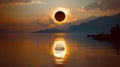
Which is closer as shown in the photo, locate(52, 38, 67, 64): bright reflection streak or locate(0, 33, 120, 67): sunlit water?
locate(0, 33, 120, 67): sunlit water

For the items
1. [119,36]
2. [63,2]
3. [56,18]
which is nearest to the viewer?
[63,2]

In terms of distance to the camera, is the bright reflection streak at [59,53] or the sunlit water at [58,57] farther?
the bright reflection streak at [59,53]

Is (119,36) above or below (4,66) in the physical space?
above

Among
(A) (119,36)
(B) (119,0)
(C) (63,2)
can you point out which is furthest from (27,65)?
(A) (119,36)

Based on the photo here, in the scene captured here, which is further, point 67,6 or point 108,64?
point 67,6

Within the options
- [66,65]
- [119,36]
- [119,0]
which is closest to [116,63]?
[66,65]

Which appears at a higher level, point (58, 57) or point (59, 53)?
point (59, 53)

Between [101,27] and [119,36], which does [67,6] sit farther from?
[119,36]

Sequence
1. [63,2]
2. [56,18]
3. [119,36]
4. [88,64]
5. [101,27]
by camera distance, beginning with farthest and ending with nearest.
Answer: [119,36], [101,27], [56,18], [63,2], [88,64]

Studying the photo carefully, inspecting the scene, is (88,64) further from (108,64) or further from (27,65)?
(27,65)

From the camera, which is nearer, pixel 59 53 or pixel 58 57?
pixel 58 57
